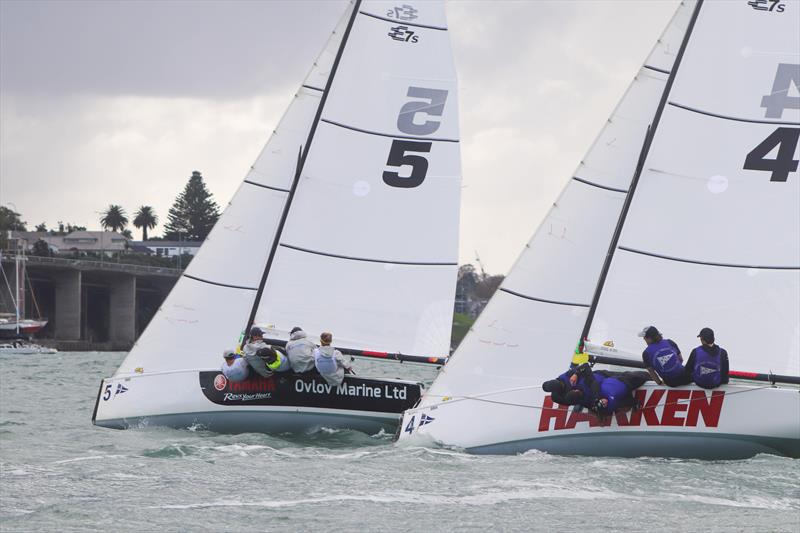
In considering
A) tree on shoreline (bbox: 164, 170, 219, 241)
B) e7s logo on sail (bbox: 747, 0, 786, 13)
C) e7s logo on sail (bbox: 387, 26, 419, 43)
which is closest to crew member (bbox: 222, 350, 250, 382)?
e7s logo on sail (bbox: 387, 26, 419, 43)

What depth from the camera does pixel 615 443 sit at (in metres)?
13.1

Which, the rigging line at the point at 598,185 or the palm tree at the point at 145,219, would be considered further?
the palm tree at the point at 145,219

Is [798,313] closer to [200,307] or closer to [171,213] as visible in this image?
[200,307]

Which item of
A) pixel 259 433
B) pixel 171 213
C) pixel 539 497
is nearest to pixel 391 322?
pixel 259 433

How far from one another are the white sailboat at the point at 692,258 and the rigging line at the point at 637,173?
0.05 feet

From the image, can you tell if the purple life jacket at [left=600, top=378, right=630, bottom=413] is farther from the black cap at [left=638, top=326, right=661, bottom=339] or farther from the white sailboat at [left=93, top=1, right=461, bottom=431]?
the white sailboat at [left=93, top=1, right=461, bottom=431]

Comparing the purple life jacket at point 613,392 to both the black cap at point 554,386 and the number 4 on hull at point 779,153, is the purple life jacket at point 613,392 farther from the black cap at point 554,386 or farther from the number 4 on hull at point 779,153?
the number 4 on hull at point 779,153

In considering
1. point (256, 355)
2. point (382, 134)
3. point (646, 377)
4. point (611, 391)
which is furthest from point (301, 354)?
point (646, 377)

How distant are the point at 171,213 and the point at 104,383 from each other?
11486cm

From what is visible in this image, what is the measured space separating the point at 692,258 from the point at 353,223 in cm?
557

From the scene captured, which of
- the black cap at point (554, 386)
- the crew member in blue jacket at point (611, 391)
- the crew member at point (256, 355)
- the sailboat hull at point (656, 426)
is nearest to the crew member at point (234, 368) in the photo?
the crew member at point (256, 355)

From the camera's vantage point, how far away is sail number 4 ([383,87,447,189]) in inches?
703

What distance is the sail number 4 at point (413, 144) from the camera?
58.6 ft

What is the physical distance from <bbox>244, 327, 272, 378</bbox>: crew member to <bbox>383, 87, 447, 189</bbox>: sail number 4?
3.39 meters
